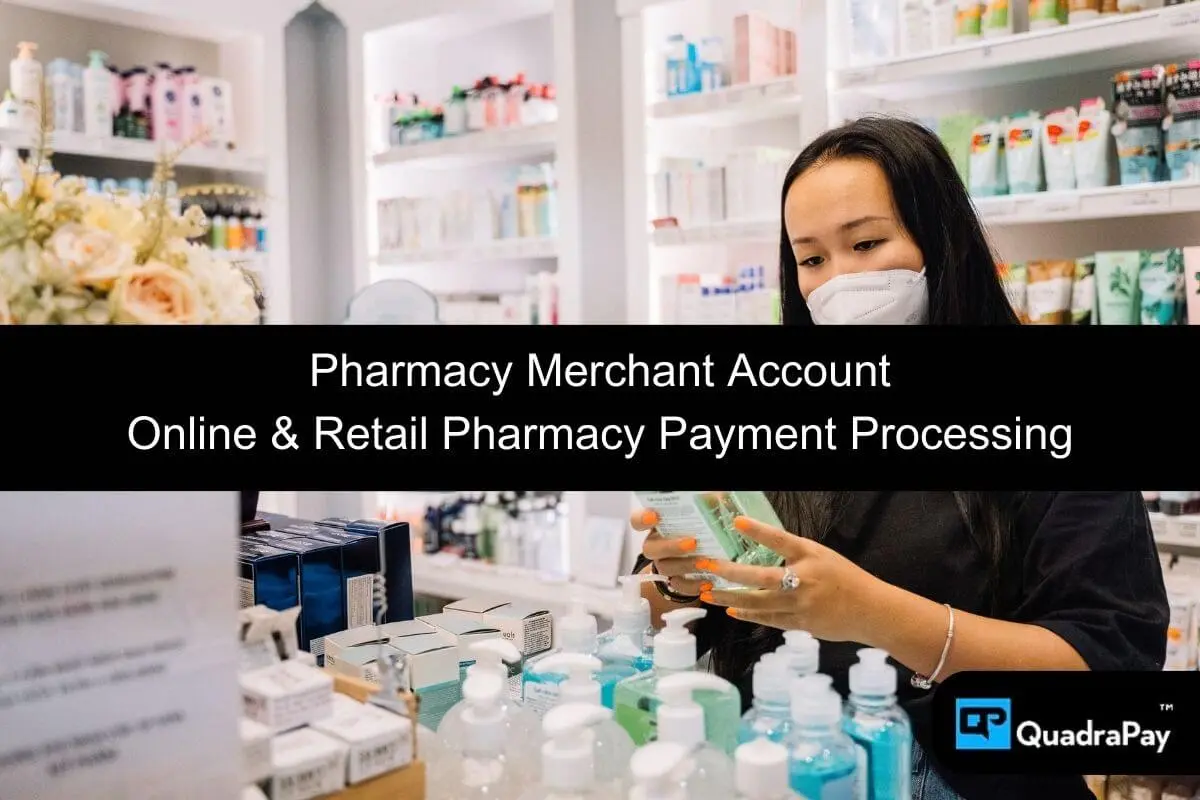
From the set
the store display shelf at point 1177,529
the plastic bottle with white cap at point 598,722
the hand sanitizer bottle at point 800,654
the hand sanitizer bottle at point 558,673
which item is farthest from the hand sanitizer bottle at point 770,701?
the store display shelf at point 1177,529

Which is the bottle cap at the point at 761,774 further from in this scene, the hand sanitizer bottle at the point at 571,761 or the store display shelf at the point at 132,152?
the store display shelf at the point at 132,152

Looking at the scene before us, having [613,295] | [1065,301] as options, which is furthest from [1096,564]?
[613,295]

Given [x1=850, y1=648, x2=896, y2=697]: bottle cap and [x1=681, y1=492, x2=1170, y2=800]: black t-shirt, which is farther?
[x1=681, y1=492, x2=1170, y2=800]: black t-shirt

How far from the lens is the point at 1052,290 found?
3045 millimetres

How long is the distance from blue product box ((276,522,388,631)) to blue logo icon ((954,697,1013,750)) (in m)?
0.79

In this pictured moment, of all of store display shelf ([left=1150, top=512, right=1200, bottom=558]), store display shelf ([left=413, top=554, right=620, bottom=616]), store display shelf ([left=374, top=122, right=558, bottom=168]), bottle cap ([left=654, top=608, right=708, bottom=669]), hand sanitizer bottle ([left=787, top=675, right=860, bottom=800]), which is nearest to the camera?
hand sanitizer bottle ([left=787, top=675, right=860, bottom=800])

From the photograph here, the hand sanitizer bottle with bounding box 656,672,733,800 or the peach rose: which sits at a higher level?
the peach rose

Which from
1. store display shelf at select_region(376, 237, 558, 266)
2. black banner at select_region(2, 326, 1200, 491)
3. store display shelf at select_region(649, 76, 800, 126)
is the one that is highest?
store display shelf at select_region(649, 76, 800, 126)

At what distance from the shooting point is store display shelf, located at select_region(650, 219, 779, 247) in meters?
3.67

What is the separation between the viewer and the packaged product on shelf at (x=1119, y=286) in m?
2.92

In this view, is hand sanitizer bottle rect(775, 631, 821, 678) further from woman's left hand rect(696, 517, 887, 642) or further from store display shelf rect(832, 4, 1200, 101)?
store display shelf rect(832, 4, 1200, 101)

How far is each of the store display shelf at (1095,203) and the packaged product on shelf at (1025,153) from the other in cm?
5

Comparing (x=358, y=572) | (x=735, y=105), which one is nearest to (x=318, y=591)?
(x=358, y=572)

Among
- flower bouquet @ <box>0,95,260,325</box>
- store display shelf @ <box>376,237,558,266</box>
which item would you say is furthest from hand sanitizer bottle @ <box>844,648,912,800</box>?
store display shelf @ <box>376,237,558,266</box>
